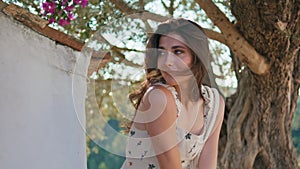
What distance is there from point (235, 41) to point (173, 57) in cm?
292

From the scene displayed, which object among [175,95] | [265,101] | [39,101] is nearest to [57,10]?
[39,101]

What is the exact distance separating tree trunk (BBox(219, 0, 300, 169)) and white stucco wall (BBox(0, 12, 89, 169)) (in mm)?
2508

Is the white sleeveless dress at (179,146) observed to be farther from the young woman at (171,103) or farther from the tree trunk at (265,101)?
the tree trunk at (265,101)

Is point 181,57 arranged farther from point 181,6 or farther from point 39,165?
point 181,6

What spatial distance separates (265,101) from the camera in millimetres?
5547

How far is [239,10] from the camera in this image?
16.4 ft

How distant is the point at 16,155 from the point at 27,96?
0.26 m

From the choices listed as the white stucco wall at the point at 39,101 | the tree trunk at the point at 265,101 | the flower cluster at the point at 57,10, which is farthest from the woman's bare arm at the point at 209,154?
the tree trunk at the point at 265,101

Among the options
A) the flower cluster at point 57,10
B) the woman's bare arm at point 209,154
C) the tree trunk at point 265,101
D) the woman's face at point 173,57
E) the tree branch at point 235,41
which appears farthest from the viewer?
the tree trunk at point 265,101

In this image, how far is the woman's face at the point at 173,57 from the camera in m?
2.15

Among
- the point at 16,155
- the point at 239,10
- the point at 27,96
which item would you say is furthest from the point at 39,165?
the point at 239,10

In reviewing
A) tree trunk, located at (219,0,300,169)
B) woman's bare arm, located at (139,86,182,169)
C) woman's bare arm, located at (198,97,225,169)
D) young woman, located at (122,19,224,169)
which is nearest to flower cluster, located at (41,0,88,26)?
young woman, located at (122,19,224,169)

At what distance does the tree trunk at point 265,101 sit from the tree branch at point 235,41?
75 millimetres

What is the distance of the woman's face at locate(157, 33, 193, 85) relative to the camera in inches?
84.8
